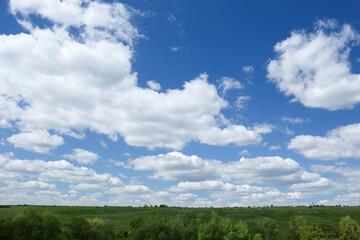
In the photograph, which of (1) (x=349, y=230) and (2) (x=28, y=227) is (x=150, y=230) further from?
(1) (x=349, y=230)

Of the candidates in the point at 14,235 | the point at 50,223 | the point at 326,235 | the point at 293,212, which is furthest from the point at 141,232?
the point at 293,212

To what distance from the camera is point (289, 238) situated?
262 feet

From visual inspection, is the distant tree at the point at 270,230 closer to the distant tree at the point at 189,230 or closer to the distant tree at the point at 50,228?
the distant tree at the point at 189,230

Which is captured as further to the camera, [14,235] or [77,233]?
[77,233]

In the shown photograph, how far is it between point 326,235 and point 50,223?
65399 mm

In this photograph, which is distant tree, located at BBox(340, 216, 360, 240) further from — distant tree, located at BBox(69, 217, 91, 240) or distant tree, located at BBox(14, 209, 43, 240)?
distant tree, located at BBox(14, 209, 43, 240)

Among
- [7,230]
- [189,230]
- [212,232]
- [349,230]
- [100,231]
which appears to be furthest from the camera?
[189,230]

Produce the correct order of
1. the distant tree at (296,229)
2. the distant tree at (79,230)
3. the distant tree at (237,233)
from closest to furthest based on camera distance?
the distant tree at (237,233)
the distant tree at (79,230)
the distant tree at (296,229)

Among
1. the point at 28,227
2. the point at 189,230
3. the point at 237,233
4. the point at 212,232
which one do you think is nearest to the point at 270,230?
the point at 189,230

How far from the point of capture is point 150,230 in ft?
238

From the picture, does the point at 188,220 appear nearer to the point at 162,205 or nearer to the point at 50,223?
the point at 50,223

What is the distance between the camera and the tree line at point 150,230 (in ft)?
215

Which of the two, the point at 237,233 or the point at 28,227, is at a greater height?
the point at 28,227

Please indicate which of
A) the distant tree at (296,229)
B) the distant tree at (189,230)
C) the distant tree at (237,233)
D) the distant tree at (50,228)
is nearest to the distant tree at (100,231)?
the distant tree at (50,228)
